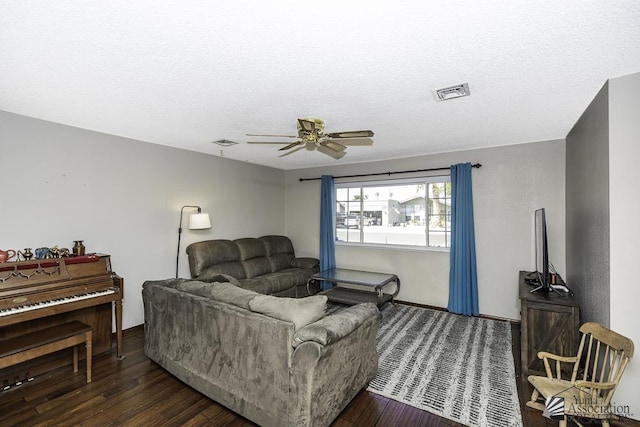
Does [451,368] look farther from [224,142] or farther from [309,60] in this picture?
[224,142]

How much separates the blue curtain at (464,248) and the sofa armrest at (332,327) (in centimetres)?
247

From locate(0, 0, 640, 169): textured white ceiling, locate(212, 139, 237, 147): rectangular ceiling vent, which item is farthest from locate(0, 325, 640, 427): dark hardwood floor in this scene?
locate(212, 139, 237, 147): rectangular ceiling vent

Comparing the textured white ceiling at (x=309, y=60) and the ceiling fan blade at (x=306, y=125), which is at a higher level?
the textured white ceiling at (x=309, y=60)

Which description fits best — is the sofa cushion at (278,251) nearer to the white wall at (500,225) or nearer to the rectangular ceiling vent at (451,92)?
the white wall at (500,225)

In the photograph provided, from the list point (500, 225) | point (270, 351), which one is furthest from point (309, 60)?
point (500, 225)

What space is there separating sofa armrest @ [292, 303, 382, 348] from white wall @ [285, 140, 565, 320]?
2.62 m

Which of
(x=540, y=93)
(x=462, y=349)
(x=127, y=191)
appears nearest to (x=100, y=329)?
(x=127, y=191)

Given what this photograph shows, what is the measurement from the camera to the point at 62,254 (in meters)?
2.93

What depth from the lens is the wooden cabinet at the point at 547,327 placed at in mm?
2510

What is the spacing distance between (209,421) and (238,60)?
2.47 meters

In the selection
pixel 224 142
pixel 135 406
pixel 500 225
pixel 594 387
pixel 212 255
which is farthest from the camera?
pixel 212 255

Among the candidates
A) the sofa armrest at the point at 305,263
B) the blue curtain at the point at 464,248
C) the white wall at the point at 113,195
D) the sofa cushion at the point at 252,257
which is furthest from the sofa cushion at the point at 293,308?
the sofa armrest at the point at 305,263

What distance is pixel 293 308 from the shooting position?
2.00 m

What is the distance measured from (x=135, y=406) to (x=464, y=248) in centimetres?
416
